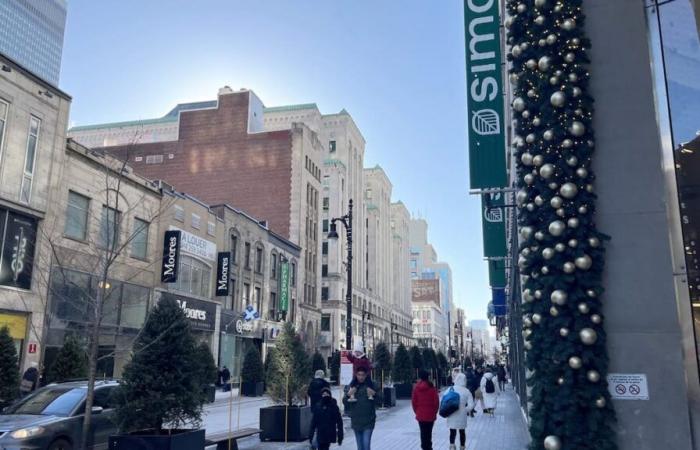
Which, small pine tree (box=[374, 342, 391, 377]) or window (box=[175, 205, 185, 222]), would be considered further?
window (box=[175, 205, 185, 222])

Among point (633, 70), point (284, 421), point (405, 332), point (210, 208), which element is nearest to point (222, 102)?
point (210, 208)

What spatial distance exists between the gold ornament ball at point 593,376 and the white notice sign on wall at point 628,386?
15.0 inches

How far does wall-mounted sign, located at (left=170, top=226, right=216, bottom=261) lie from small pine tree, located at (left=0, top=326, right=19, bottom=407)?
58.4ft

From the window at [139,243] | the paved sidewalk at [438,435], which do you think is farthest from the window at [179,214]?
the paved sidewalk at [438,435]

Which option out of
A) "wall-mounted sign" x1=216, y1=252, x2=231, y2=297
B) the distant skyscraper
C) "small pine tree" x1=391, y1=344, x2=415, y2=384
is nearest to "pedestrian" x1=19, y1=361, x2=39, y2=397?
"small pine tree" x1=391, y1=344, x2=415, y2=384

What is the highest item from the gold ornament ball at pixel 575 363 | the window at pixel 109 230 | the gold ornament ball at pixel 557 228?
the window at pixel 109 230

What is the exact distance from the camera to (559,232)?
21.6 feet

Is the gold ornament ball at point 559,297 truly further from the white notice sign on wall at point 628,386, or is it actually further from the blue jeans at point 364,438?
the blue jeans at point 364,438

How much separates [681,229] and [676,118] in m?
1.41

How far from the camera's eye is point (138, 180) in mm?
31406

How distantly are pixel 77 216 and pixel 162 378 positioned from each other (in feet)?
64.5

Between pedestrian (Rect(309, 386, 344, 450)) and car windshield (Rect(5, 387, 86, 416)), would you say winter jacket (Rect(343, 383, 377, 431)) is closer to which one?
pedestrian (Rect(309, 386, 344, 450))

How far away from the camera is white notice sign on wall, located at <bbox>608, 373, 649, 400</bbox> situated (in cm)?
647

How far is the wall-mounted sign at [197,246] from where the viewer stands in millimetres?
35031
